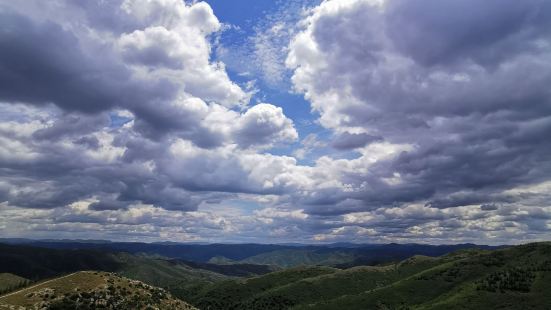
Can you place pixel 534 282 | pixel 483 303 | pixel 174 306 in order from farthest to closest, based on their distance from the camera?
pixel 534 282 → pixel 483 303 → pixel 174 306

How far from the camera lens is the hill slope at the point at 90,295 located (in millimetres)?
116875

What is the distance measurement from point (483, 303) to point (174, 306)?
117890mm

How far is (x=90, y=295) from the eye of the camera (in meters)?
127

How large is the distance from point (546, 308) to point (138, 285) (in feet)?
474

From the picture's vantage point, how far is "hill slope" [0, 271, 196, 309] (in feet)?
383

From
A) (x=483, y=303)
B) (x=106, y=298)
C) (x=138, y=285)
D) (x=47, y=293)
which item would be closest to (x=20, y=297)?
(x=47, y=293)

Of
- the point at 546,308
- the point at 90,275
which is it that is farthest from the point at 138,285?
the point at 546,308

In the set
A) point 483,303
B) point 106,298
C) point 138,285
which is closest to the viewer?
point 106,298

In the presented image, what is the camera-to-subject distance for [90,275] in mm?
145250

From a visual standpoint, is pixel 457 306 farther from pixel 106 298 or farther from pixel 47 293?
pixel 47 293

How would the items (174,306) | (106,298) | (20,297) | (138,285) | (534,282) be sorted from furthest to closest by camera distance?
(534,282), (138,285), (174,306), (106,298), (20,297)

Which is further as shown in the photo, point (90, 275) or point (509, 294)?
point (509, 294)

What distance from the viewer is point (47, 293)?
121562 mm

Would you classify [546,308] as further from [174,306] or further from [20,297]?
[20,297]
